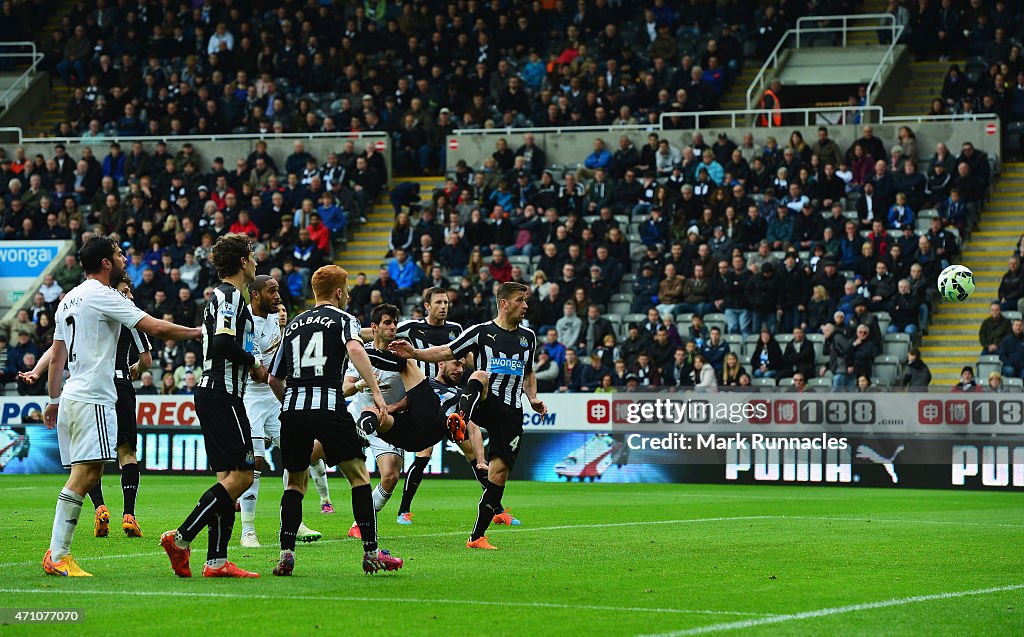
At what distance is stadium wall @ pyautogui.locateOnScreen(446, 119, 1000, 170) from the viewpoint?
1209 inches

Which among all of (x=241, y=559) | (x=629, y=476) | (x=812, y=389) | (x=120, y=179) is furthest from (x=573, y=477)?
(x=120, y=179)

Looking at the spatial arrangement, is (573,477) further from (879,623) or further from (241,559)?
(879,623)

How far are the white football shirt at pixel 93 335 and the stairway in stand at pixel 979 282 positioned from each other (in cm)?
1761

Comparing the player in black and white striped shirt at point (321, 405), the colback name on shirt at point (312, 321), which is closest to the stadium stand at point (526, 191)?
the player in black and white striped shirt at point (321, 405)

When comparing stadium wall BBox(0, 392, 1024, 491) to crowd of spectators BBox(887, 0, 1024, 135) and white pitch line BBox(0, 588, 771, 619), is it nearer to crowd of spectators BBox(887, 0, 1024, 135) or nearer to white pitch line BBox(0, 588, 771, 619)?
crowd of spectators BBox(887, 0, 1024, 135)

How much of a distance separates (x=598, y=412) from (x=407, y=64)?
15950 millimetres

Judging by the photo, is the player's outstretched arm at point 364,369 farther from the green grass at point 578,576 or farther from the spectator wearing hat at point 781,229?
the spectator wearing hat at point 781,229

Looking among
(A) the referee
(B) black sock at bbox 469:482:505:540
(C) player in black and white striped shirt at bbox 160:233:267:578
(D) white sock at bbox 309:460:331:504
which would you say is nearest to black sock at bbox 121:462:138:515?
(D) white sock at bbox 309:460:331:504

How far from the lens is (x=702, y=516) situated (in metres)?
16.7

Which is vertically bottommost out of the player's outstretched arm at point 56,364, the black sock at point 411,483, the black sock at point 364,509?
the black sock at point 411,483

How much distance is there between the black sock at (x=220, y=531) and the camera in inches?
391

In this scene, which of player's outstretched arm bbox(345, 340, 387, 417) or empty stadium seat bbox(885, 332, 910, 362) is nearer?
player's outstretched arm bbox(345, 340, 387, 417)

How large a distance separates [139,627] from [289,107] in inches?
1201

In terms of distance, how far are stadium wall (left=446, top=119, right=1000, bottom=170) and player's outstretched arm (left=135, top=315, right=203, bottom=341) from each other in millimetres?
23096
